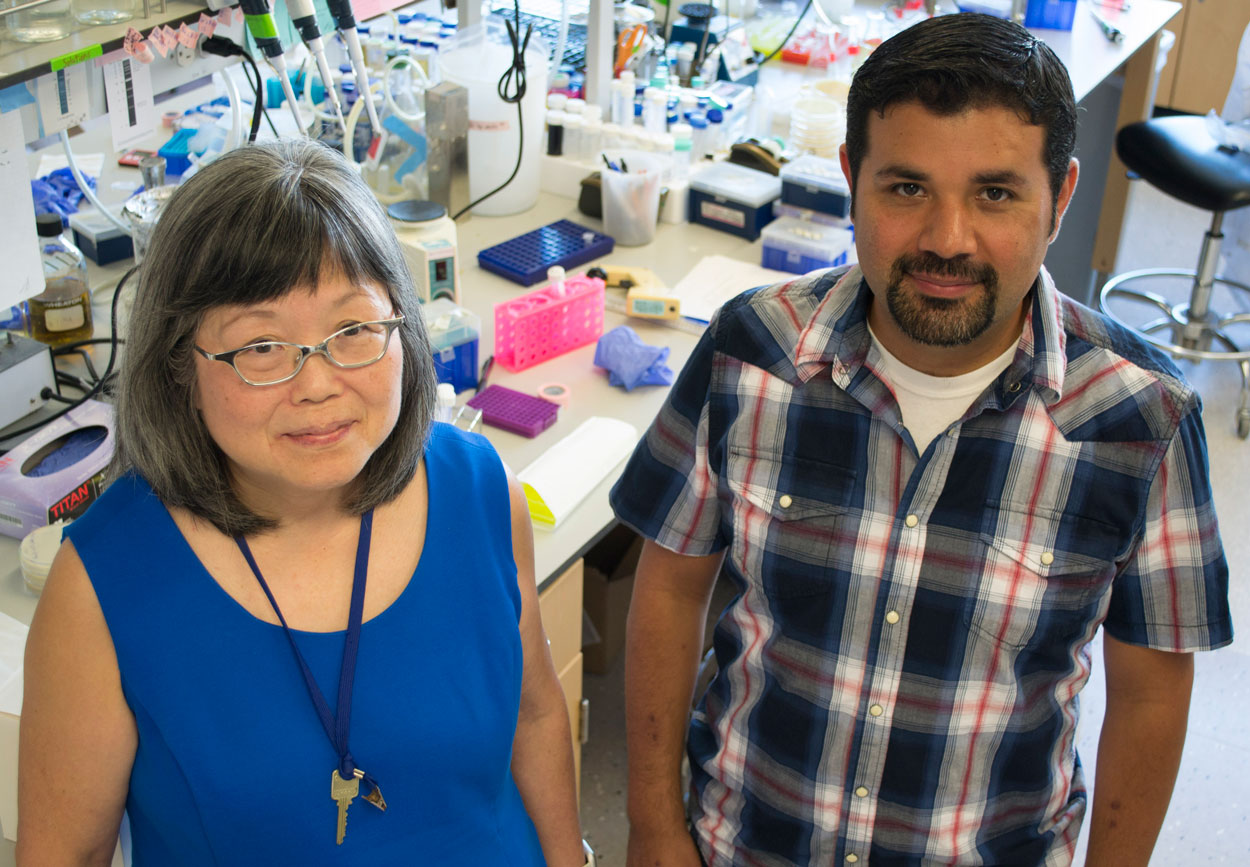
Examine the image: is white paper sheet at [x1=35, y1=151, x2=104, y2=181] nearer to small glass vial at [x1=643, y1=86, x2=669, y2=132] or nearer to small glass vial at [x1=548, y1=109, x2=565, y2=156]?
small glass vial at [x1=548, y1=109, x2=565, y2=156]

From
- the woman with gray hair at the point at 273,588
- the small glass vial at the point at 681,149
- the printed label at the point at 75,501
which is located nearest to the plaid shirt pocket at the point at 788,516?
the woman with gray hair at the point at 273,588

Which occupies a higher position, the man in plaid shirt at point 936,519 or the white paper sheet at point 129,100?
the white paper sheet at point 129,100

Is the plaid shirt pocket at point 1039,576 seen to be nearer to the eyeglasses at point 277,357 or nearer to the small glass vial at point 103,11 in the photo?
the eyeglasses at point 277,357

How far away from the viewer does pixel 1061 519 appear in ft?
4.11

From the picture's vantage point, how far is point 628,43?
3041 mm

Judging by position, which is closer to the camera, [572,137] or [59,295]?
[59,295]

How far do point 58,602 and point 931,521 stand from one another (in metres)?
0.87

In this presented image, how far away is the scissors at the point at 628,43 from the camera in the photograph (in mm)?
3041

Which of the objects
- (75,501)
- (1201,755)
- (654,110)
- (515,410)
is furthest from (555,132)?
(1201,755)

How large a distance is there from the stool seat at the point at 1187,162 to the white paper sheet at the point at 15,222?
2944 millimetres

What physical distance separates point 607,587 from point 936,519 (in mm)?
1278

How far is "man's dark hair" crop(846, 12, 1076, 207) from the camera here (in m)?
1.15

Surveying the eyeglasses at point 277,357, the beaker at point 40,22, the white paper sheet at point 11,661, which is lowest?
the white paper sheet at point 11,661

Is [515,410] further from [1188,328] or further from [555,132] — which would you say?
[1188,328]
